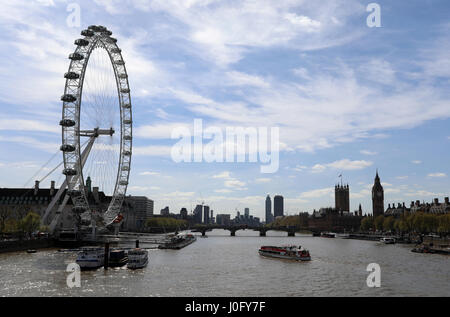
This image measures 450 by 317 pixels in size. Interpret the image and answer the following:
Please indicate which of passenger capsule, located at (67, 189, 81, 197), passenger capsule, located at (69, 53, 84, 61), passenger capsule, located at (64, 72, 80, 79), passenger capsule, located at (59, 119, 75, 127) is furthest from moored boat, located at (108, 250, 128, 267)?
passenger capsule, located at (69, 53, 84, 61)

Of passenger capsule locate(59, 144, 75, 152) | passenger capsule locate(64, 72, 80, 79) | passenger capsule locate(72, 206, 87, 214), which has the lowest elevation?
passenger capsule locate(72, 206, 87, 214)

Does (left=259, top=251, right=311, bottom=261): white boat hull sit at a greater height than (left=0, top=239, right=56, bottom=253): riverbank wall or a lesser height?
lesser

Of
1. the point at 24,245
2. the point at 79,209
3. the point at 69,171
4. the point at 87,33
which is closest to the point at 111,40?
the point at 87,33

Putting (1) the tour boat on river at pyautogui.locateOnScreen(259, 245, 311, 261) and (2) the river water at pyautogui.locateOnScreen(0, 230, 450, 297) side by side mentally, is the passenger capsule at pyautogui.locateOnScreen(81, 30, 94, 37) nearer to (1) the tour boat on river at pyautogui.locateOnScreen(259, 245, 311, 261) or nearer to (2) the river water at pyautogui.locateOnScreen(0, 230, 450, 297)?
(2) the river water at pyautogui.locateOnScreen(0, 230, 450, 297)

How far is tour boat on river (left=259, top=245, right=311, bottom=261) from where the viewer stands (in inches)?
3055

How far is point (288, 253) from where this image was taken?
8088cm

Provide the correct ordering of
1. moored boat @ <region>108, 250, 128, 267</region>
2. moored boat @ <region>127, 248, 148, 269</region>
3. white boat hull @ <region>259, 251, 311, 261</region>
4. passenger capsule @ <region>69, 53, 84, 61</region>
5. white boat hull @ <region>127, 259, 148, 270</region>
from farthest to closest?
passenger capsule @ <region>69, 53, 84, 61</region> < white boat hull @ <region>259, 251, 311, 261</region> < moored boat @ <region>108, 250, 128, 267</region> < moored boat @ <region>127, 248, 148, 269</region> < white boat hull @ <region>127, 259, 148, 270</region>

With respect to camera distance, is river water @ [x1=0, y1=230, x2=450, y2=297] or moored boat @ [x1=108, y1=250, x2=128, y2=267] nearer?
river water @ [x1=0, y1=230, x2=450, y2=297]

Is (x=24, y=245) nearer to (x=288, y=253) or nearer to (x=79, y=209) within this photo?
(x=79, y=209)

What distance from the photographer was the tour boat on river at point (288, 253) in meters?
77.6

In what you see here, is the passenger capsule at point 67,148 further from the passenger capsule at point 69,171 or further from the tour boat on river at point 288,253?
the tour boat on river at point 288,253
